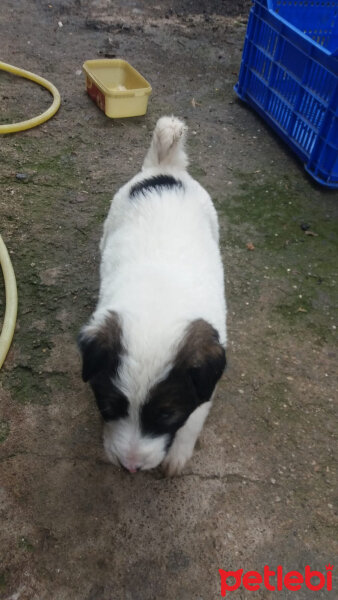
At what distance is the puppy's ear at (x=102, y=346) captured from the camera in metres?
1.97

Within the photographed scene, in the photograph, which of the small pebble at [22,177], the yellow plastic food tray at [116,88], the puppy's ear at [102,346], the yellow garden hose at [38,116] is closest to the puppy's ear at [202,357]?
the puppy's ear at [102,346]

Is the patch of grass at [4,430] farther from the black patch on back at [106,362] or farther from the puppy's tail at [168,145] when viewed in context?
the puppy's tail at [168,145]

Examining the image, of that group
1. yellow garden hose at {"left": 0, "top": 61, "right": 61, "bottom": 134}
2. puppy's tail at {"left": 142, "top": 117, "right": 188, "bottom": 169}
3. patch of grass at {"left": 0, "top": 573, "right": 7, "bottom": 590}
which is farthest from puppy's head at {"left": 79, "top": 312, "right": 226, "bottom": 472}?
yellow garden hose at {"left": 0, "top": 61, "right": 61, "bottom": 134}

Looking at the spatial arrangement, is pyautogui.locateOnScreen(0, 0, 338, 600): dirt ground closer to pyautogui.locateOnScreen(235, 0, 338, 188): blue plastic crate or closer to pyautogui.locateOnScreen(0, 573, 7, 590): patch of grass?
pyautogui.locateOnScreen(0, 573, 7, 590): patch of grass

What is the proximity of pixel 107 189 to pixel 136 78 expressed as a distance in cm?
201

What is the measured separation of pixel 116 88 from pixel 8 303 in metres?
3.87

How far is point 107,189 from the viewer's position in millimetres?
4625

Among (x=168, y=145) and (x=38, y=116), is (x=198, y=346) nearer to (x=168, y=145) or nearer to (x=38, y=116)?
(x=168, y=145)

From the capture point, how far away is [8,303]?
131 inches

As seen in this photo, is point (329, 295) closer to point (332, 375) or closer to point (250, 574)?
point (332, 375)

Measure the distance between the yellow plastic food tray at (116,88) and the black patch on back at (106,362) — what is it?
4071 mm

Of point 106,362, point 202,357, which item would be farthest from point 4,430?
point 202,357

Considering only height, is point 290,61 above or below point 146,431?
above

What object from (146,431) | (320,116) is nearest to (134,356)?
(146,431)
